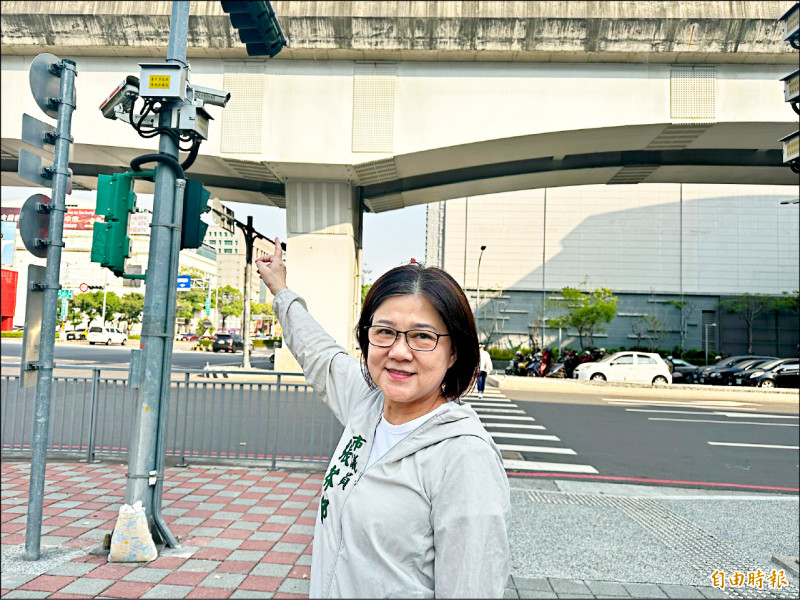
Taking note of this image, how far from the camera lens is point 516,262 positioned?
1893 inches

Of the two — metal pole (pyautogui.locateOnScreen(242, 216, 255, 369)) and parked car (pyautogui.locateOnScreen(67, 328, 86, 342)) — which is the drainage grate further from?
metal pole (pyautogui.locateOnScreen(242, 216, 255, 369))

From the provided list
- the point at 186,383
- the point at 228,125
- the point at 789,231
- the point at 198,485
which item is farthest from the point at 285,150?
the point at 789,231

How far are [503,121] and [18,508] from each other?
12734 mm

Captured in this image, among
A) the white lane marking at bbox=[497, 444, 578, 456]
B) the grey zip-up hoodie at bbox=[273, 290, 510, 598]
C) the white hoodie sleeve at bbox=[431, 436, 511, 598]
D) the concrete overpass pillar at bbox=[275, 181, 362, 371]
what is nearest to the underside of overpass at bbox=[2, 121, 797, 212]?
the concrete overpass pillar at bbox=[275, 181, 362, 371]

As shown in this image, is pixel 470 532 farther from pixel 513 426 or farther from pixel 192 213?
pixel 513 426

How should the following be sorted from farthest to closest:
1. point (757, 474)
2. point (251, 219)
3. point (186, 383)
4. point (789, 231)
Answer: point (789, 231), point (251, 219), point (757, 474), point (186, 383)

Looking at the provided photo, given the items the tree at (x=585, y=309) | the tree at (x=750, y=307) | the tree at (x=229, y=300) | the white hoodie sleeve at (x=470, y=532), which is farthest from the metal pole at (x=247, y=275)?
the tree at (x=750, y=307)

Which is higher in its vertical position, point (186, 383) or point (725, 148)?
point (725, 148)

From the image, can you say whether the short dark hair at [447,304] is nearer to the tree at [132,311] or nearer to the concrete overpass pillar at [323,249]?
the tree at [132,311]

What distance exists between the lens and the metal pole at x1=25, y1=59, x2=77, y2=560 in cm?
405

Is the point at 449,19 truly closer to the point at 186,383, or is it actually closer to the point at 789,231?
the point at 186,383

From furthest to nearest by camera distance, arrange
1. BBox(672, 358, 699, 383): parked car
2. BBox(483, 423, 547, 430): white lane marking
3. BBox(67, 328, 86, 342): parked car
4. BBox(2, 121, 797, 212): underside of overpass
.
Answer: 1. BBox(672, 358, 699, 383): parked car
2. BBox(2, 121, 797, 212): underside of overpass
3. BBox(483, 423, 547, 430): white lane marking
4. BBox(67, 328, 86, 342): parked car

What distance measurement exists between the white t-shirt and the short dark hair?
0.15 m

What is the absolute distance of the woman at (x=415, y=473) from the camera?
1232 millimetres
